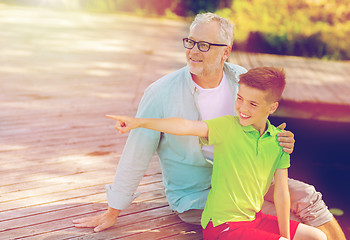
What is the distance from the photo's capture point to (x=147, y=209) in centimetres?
266

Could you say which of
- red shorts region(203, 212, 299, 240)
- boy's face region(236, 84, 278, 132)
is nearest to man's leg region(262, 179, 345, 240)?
red shorts region(203, 212, 299, 240)

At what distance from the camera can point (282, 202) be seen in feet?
6.64

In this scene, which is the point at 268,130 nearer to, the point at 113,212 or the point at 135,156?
the point at 135,156

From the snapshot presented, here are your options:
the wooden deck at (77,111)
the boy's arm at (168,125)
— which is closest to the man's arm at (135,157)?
the wooden deck at (77,111)

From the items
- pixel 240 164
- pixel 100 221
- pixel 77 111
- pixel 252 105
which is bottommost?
pixel 77 111

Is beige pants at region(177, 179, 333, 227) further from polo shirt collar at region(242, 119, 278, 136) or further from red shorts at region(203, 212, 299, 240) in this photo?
polo shirt collar at region(242, 119, 278, 136)

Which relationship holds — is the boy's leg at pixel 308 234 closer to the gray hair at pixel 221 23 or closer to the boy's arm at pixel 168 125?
the boy's arm at pixel 168 125

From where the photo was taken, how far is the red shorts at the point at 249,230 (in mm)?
1946

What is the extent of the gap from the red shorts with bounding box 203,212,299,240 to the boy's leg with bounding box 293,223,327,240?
2 cm

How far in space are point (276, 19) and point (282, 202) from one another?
7748 mm

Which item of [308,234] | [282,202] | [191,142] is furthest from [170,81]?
[308,234]

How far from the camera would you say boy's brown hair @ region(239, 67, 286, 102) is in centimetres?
194

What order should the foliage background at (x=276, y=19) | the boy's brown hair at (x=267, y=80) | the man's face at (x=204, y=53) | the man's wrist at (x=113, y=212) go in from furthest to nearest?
the foliage background at (x=276, y=19) < the man's wrist at (x=113, y=212) < the man's face at (x=204, y=53) < the boy's brown hair at (x=267, y=80)

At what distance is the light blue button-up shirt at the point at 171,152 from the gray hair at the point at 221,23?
0.26m
